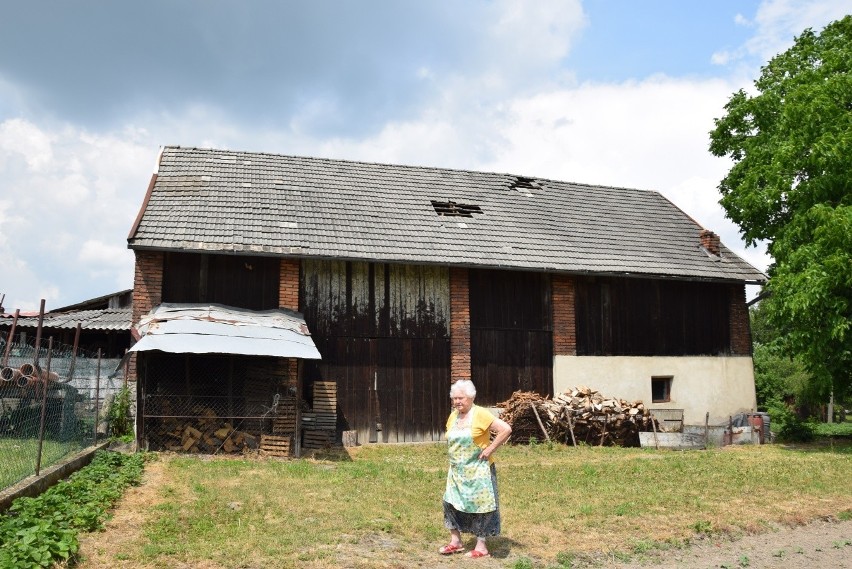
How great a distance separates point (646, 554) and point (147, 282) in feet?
37.7

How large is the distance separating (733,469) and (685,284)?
8.04 meters

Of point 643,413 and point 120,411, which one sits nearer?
point 120,411

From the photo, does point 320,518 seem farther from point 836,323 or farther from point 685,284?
point 685,284

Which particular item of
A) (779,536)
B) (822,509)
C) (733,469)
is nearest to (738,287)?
(733,469)

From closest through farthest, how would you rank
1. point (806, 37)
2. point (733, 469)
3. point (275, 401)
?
point (733, 469)
point (275, 401)
point (806, 37)

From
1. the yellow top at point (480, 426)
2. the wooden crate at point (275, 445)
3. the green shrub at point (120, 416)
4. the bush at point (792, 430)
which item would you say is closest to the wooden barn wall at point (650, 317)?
the bush at point (792, 430)

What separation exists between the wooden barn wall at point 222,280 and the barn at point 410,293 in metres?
0.03

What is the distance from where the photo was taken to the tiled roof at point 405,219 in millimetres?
15812

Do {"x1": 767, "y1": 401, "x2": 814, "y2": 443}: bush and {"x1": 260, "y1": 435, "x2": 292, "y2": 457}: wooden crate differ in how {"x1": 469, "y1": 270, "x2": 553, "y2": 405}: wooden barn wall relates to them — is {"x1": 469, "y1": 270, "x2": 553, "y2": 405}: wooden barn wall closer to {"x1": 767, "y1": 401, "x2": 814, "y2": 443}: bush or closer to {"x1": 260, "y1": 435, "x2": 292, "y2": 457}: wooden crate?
{"x1": 260, "y1": 435, "x2": 292, "y2": 457}: wooden crate

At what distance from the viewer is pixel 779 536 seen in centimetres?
763

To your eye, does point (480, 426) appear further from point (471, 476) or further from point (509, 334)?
point (509, 334)

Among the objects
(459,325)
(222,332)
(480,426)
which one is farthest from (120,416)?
(480,426)

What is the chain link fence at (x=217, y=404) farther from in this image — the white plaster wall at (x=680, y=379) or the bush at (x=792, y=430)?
the bush at (x=792, y=430)

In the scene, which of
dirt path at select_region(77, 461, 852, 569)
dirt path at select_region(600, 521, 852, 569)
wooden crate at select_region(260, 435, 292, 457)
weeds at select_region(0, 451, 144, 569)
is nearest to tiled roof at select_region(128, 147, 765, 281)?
wooden crate at select_region(260, 435, 292, 457)
